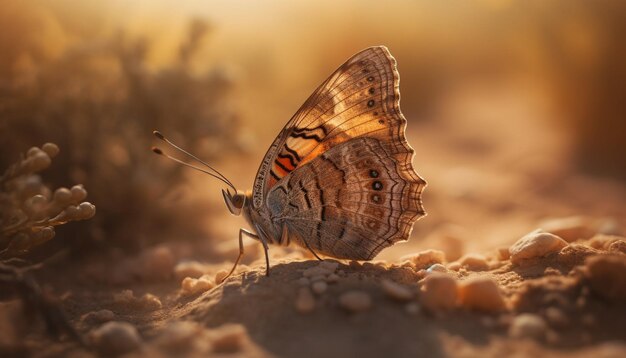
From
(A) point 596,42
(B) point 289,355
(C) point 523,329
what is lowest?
(B) point 289,355

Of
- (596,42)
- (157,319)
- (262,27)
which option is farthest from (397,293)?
(262,27)

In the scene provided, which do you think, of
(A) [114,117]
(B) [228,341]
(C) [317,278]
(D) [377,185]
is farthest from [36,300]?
(A) [114,117]

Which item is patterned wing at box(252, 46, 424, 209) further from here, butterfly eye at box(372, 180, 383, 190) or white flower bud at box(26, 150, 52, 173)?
white flower bud at box(26, 150, 52, 173)

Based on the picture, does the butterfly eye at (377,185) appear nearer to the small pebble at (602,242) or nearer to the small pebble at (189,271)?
the small pebble at (602,242)

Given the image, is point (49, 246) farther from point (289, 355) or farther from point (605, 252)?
point (605, 252)

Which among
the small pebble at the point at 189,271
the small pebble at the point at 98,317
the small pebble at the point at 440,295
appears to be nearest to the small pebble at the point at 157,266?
the small pebble at the point at 189,271

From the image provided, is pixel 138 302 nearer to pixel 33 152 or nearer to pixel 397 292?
pixel 33 152
